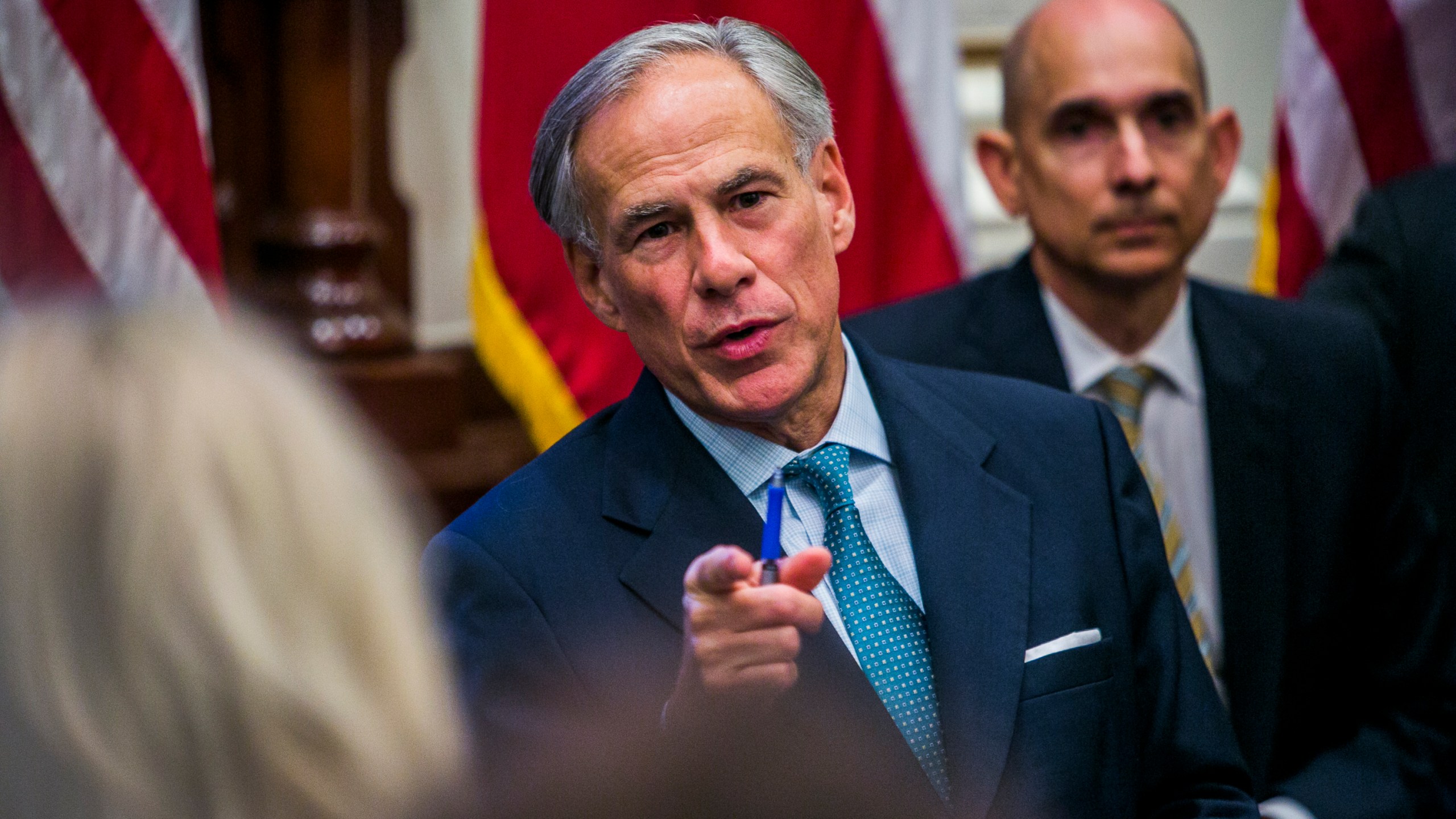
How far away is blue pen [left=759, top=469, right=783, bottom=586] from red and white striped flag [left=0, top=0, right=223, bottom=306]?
166 cm

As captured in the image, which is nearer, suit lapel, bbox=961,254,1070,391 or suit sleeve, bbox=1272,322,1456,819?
suit sleeve, bbox=1272,322,1456,819

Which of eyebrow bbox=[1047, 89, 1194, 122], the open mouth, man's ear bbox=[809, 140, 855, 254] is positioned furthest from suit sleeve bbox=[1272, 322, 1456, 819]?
the open mouth

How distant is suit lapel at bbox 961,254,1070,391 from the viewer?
2.60 meters

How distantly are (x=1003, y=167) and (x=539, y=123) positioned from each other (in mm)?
952

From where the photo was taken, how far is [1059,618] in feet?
5.93

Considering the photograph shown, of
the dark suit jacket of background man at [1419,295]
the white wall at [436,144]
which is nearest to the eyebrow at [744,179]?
the dark suit jacket of background man at [1419,295]

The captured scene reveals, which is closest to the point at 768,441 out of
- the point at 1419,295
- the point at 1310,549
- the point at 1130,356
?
the point at 1130,356

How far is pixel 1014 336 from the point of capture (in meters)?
2.64

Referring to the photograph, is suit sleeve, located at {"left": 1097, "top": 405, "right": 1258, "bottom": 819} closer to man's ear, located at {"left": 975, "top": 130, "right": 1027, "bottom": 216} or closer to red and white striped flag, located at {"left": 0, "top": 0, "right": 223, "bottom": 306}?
man's ear, located at {"left": 975, "top": 130, "right": 1027, "bottom": 216}

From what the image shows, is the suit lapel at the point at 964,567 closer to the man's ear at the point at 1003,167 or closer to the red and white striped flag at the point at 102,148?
the man's ear at the point at 1003,167

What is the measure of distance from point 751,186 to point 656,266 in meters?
0.15

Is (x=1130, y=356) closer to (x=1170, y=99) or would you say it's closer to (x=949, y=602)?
(x=1170, y=99)

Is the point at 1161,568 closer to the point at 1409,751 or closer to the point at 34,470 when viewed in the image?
the point at 1409,751

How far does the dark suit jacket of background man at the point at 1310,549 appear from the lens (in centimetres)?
246
